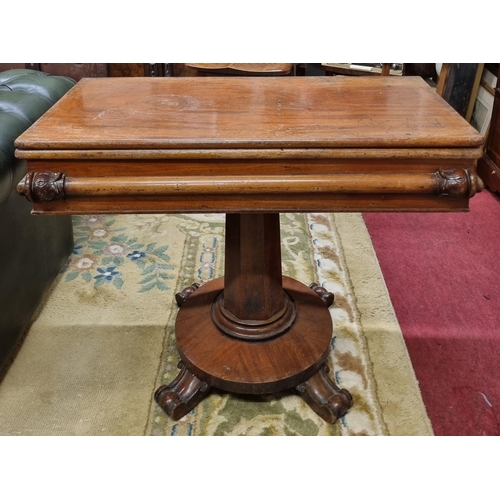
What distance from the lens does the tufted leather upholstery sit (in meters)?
1.12

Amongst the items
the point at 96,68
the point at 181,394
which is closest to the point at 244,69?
the point at 96,68

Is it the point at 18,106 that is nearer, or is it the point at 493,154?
the point at 18,106

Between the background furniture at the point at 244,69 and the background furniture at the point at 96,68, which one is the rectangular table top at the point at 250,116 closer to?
the background furniture at the point at 244,69

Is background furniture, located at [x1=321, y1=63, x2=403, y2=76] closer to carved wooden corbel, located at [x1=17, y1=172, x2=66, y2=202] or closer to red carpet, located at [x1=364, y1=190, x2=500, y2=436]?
red carpet, located at [x1=364, y1=190, x2=500, y2=436]

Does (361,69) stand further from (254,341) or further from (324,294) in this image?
(254,341)

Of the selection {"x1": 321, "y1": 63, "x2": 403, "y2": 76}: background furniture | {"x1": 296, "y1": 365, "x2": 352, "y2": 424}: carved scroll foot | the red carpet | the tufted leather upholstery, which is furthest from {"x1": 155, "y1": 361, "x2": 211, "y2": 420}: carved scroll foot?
{"x1": 321, "y1": 63, "x2": 403, "y2": 76}: background furniture

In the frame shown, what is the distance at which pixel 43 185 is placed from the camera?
0.78m

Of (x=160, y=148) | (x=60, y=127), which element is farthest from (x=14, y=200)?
(x=160, y=148)

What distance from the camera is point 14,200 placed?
4.17 feet

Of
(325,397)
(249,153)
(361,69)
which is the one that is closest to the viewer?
(249,153)

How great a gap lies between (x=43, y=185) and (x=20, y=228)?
596 mm

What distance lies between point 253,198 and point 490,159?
175 cm

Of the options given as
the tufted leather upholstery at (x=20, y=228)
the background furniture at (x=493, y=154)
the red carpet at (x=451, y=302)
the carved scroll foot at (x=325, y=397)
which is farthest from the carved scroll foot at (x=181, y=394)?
the background furniture at (x=493, y=154)
